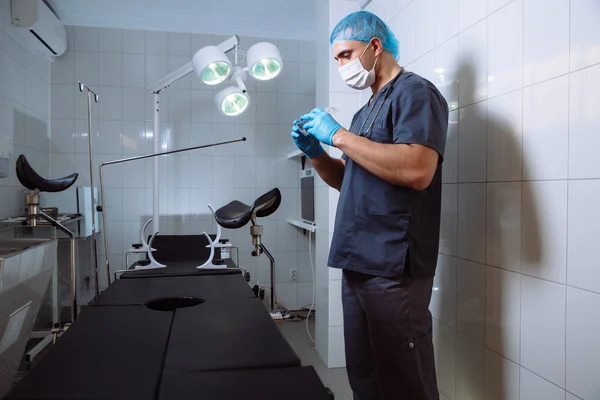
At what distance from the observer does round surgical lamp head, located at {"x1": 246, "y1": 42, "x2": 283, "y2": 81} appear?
2.37 m

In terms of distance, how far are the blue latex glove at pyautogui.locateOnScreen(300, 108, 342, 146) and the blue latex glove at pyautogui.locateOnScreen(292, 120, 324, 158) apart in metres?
0.11

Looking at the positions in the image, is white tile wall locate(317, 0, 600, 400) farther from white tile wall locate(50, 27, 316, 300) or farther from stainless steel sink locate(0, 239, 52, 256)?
white tile wall locate(50, 27, 316, 300)

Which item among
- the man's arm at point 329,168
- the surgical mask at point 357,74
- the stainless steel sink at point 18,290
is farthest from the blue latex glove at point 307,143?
the stainless steel sink at point 18,290

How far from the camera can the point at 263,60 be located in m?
2.40

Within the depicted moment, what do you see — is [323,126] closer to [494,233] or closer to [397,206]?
[397,206]

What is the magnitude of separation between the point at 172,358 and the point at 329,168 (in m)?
0.98

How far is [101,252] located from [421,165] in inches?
116

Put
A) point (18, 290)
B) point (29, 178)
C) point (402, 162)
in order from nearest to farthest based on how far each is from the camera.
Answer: point (402, 162), point (18, 290), point (29, 178)

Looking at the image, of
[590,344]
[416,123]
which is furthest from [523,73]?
[590,344]

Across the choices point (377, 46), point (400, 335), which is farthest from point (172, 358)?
point (377, 46)

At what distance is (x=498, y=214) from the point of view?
136 cm

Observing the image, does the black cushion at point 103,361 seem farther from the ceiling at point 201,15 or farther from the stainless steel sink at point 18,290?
the ceiling at point 201,15

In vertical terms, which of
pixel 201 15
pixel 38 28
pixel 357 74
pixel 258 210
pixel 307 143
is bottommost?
pixel 258 210

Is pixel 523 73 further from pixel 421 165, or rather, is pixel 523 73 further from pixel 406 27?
pixel 406 27
